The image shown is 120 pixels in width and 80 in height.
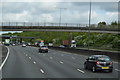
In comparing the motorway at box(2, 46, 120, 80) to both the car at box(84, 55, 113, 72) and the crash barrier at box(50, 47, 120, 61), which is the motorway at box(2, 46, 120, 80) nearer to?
the car at box(84, 55, 113, 72)

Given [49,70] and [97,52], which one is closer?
[49,70]

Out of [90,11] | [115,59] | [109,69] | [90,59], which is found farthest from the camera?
[90,11]

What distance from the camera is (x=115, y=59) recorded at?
3238 cm

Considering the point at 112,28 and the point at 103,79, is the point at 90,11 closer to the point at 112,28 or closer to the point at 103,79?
the point at 112,28

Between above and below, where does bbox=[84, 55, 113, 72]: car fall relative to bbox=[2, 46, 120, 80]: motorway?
above

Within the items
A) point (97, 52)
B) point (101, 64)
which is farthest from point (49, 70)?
point (97, 52)

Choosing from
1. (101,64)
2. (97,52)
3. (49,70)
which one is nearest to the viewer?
(101,64)

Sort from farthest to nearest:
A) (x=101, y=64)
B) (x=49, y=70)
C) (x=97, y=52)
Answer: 1. (x=97, y=52)
2. (x=49, y=70)
3. (x=101, y=64)

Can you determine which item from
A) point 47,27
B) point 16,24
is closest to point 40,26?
point 47,27

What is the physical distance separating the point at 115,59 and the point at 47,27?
34.3 metres

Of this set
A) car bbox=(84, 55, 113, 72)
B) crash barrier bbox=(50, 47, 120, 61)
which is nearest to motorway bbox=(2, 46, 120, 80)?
car bbox=(84, 55, 113, 72)

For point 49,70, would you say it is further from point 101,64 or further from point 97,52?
point 97,52

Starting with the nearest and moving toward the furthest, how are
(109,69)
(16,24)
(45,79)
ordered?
1. (45,79)
2. (109,69)
3. (16,24)

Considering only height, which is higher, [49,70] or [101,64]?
[101,64]
